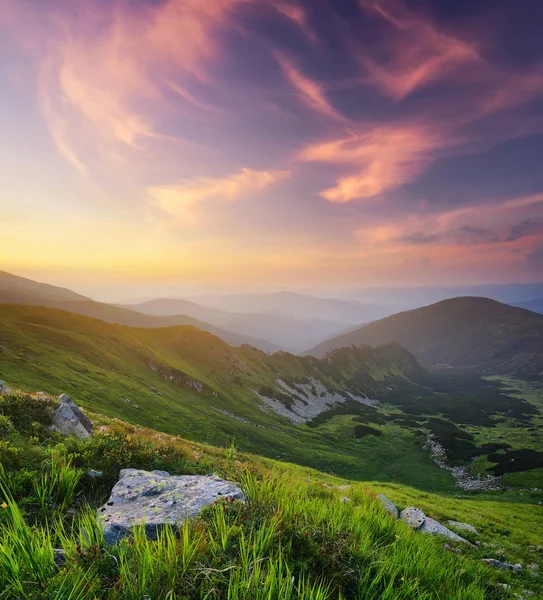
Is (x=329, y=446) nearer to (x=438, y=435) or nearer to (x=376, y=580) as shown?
(x=438, y=435)

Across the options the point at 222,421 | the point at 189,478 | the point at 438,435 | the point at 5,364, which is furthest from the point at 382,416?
the point at 189,478

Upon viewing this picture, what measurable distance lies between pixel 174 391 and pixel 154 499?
8917cm

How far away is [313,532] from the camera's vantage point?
5023mm

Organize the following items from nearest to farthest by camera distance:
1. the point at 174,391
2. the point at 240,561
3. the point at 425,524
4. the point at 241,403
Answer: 1. the point at 240,561
2. the point at 425,524
3. the point at 174,391
4. the point at 241,403

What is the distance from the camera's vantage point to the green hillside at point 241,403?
5928cm

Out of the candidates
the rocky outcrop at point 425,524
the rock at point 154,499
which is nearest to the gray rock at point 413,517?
the rocky outcrop at point 425,524

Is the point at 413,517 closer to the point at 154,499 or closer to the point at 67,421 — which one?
the point at 154,499

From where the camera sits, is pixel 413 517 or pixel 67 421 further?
pixel 413 517

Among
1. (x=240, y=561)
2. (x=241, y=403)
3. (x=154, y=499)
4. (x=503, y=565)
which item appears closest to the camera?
(x=240, y=561)

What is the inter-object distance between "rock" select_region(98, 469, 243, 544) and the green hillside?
42341mm

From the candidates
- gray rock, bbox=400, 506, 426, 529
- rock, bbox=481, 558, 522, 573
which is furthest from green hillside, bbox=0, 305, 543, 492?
rock, bbox=481, 558, 522, 573

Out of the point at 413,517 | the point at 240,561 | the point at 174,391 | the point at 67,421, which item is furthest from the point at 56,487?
the point at 174,391

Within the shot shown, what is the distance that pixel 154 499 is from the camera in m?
6.72

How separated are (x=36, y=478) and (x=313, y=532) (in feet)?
19.2
